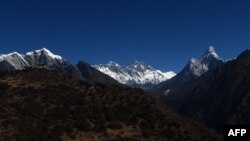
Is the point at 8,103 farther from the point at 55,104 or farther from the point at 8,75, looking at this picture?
the point at 8,75

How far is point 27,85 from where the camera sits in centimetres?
10369

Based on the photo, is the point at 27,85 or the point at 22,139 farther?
the point at 27,85

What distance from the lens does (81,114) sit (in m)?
90.2

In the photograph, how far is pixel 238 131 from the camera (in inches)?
682

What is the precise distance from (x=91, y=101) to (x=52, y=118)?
12377 millimetres

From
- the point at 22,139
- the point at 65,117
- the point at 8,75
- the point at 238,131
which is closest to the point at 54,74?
the point at 8,75

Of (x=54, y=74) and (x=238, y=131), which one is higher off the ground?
(x=54, y=74)

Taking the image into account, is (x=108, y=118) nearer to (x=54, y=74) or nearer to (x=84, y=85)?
(x=84, y=85)

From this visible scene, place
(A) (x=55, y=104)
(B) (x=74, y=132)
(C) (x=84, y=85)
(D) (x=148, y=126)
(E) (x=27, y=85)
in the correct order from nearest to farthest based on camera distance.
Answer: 1. (B) (x=74, y=132)
2. (D) (x=148, y=126)
3. (A) (x=55, y=104)
4. (E) (x=27, y=85)
5. (C) (x=84, y=85)

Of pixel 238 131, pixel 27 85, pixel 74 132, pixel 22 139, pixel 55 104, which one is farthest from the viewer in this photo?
pixel 27 85

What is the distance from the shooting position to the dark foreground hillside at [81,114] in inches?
3201

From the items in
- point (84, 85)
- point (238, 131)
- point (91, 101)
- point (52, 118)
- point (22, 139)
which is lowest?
point (238, 131)

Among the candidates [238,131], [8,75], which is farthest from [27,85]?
[238,131]

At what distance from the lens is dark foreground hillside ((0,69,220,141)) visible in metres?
81.3
